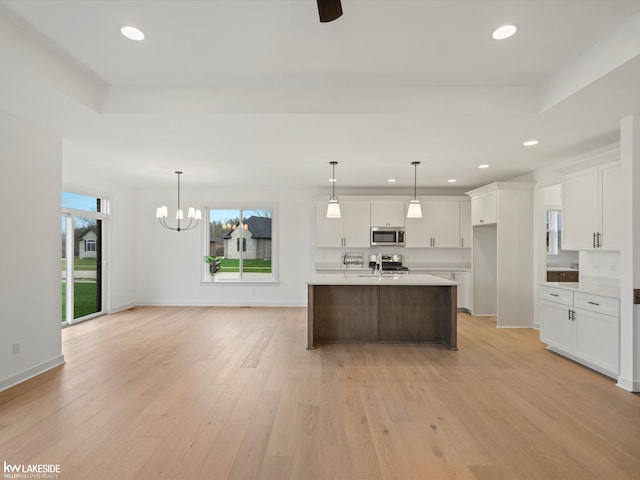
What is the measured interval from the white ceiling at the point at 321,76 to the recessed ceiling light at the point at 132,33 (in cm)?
6

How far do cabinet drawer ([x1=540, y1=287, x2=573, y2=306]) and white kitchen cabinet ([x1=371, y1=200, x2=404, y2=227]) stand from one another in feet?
10.4

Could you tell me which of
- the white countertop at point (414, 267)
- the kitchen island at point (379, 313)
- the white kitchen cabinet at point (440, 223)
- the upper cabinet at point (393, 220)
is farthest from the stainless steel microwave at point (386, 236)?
the kitchen island at point (379, 313)

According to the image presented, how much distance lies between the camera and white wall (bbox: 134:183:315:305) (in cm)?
768

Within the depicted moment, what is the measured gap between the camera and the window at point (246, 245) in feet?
25.6

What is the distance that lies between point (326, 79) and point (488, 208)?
4.36 m

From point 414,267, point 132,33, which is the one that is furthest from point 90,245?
point 414,267

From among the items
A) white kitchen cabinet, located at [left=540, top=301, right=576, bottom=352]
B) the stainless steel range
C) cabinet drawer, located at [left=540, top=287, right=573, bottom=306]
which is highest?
the stainless steel range

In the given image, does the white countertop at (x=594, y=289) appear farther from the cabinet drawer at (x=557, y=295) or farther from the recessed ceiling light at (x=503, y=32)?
the recessed ceiling light at (x=503, y=32)

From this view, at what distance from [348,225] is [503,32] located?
5.10m

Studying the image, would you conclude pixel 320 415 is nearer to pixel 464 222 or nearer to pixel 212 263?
pixel 212 263

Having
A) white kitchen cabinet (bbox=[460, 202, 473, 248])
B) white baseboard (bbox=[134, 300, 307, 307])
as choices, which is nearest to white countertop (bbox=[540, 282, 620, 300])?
white kitchen cabinet (bbox=[460, 202, 473, 248])

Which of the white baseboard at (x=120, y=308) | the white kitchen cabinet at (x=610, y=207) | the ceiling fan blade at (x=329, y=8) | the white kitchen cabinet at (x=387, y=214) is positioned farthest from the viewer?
the white kitchen cabinet at (x=387, y=214)

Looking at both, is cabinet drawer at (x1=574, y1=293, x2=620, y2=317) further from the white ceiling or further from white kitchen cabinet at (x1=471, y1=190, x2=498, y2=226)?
white kitchen cabinet at (x1=471, y1=190, x2=498, y2=226)

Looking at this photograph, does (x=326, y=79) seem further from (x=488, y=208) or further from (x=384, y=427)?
(x=488, y=208)
